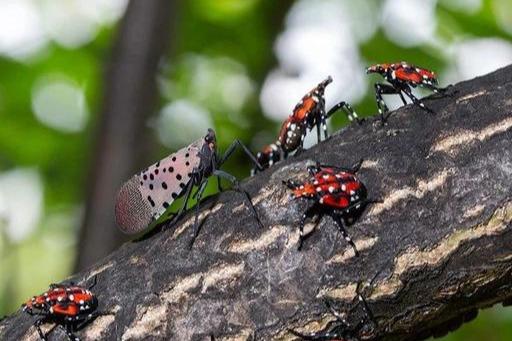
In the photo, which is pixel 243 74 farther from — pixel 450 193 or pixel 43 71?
pixel 450 193

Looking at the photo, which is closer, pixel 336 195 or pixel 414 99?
pixel 336 195

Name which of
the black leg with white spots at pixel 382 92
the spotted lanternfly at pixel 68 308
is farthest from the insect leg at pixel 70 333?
the black leg with white spots at pixel 382 92

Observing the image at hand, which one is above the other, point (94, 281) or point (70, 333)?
point (94, 281)

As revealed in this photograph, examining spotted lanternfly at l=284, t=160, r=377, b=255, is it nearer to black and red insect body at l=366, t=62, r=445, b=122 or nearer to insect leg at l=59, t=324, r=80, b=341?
black and red insect body at l=366, t=62, r=445, b=122

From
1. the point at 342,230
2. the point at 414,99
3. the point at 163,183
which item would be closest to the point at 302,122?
the point at 163,183

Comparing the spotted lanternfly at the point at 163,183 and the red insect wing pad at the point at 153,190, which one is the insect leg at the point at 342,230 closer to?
the spotted lanternfly at the point at 163,183

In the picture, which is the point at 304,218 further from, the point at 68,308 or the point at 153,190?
the point at 153,190
